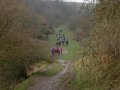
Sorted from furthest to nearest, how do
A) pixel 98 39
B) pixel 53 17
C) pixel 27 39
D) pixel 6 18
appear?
pixel 53 17 < pixel 27 39 < pixel 6 18 < pixel 98 39

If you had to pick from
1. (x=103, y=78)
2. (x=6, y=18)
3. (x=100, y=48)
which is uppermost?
(x=6, y=18)

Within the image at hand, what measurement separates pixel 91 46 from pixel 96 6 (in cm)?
178

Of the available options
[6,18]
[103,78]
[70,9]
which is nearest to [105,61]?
[103,78]

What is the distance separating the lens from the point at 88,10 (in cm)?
1235

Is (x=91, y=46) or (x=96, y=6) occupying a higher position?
(x=96, y=6)

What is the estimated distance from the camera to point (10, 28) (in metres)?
19.4

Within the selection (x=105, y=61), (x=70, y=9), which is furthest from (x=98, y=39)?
(x=70, y=9)

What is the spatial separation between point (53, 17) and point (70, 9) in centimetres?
2025

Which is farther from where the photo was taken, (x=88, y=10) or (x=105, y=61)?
(x=88, y=10)

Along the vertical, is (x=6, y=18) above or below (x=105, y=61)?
above

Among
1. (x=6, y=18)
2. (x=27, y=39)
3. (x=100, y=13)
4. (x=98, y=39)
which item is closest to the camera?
(x=98, y=39)

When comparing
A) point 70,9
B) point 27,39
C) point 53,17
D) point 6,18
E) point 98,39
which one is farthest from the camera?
point 70,9

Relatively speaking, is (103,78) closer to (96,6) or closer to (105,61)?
(105,61)

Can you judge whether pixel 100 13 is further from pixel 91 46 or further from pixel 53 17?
pixel 53 17
